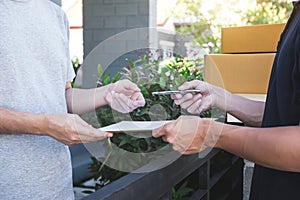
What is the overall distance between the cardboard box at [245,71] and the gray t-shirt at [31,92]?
4612 mm

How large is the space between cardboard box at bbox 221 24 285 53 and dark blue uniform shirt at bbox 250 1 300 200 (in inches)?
189

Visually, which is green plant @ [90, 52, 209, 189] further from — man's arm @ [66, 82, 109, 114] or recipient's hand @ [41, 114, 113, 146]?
recipient's hand @ [41, 114, 113, 146]

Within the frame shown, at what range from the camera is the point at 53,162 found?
121cm

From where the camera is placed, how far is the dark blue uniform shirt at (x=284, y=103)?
3.53 ft

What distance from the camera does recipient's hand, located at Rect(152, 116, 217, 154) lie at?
43.6 inches

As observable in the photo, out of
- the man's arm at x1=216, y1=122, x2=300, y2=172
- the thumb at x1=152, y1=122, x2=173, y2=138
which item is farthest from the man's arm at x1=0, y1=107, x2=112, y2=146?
the man's arm at x1=216, y1=122, x2=300, y2=172

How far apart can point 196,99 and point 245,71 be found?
4557 mm

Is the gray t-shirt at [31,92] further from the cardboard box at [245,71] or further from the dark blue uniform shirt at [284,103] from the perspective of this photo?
the cardboard box at [245,71]

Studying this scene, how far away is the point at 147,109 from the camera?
1.73 m

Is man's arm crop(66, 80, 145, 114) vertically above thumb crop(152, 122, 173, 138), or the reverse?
man's arm crop(66, 80, 145, 114)

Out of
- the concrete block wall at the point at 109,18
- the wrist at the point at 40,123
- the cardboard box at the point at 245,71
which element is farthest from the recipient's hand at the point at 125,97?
the cardboard box at the point at 245,71

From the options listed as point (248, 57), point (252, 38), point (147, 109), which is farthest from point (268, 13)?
point (147, 109)

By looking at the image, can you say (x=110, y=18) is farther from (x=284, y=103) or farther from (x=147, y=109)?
(x=284, y=103)

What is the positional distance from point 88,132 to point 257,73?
5.20 m
